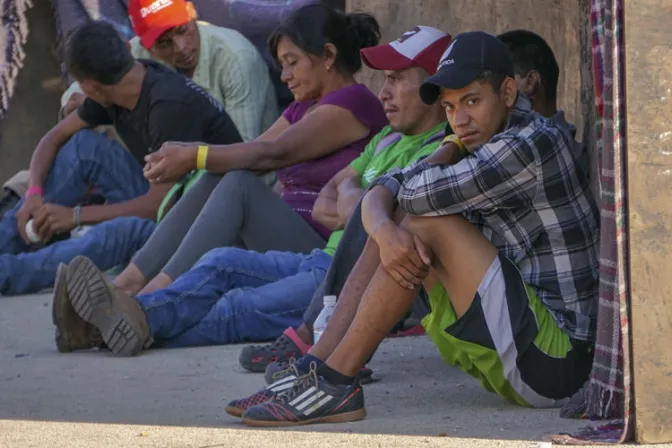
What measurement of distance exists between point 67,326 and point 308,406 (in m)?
1.71

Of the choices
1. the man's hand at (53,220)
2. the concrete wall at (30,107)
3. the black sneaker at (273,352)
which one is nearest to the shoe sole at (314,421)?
the black sneaker at (273,352)

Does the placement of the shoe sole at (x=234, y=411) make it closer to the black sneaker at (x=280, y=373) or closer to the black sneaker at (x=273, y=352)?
the black sneaker at (x=280, y=373)

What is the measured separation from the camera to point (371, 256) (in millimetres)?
3855

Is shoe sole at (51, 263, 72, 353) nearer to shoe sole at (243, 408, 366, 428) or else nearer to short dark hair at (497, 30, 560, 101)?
shoe sole at (243, 408, 366, 428)

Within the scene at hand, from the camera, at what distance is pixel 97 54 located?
6215 mm

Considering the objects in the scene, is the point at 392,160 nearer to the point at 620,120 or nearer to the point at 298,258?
the point at 298,258

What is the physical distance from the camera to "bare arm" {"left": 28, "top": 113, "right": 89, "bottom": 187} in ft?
23.5

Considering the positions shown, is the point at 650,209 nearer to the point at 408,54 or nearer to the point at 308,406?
the point at 308,406

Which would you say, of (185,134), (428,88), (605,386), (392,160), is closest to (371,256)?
(428,88)

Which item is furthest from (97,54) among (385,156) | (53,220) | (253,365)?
(253,365)

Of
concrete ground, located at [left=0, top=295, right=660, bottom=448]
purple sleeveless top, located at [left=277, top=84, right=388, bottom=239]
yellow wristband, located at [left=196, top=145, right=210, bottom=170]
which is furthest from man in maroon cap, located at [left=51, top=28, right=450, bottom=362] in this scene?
yellow wristband, located at [left=196, top=145, right=210, bottom=170]

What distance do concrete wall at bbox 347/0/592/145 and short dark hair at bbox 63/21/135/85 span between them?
1499 millimetres

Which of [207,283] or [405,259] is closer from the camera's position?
[405,259]

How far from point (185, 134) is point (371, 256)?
8.30 ft
